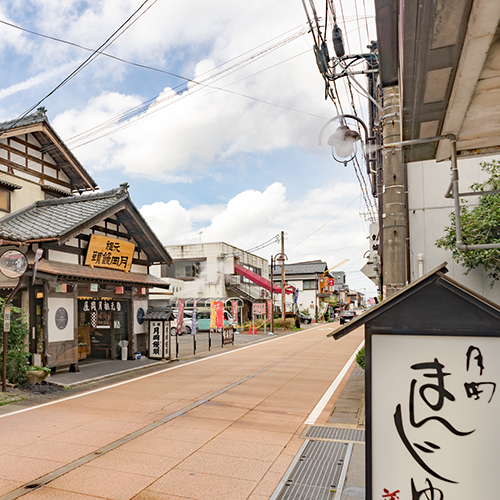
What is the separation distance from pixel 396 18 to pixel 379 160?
447 inches

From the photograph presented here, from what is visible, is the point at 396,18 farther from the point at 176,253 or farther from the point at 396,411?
the point at 176,253

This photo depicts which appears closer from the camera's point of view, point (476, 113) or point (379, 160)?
point (476, 113)

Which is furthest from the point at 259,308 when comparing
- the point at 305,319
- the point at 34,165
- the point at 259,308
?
the point at 34,165

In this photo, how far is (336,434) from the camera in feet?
24.3

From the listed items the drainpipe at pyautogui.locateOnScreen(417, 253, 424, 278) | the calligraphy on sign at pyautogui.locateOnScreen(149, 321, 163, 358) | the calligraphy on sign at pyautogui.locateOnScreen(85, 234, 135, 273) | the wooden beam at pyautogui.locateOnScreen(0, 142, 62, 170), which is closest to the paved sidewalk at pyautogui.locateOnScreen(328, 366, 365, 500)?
the drainpipe at pyautogui.locateOnScreen(417, 253, 424, 278)

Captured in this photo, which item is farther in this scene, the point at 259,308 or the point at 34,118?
the point at 259,308

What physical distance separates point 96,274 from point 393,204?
10.2 meters

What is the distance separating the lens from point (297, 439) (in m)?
7.13

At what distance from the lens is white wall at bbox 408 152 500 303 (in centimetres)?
1180

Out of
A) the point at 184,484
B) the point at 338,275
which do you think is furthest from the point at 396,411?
the point at 338,275

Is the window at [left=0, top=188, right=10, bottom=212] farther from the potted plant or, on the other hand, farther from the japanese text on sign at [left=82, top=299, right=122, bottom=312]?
the potted plant

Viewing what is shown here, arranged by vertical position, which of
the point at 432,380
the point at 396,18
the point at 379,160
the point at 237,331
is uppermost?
the point at 379,160

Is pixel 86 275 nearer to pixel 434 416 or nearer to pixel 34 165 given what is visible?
pixel 34 165

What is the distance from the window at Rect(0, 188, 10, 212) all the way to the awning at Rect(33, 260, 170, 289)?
3687mm
